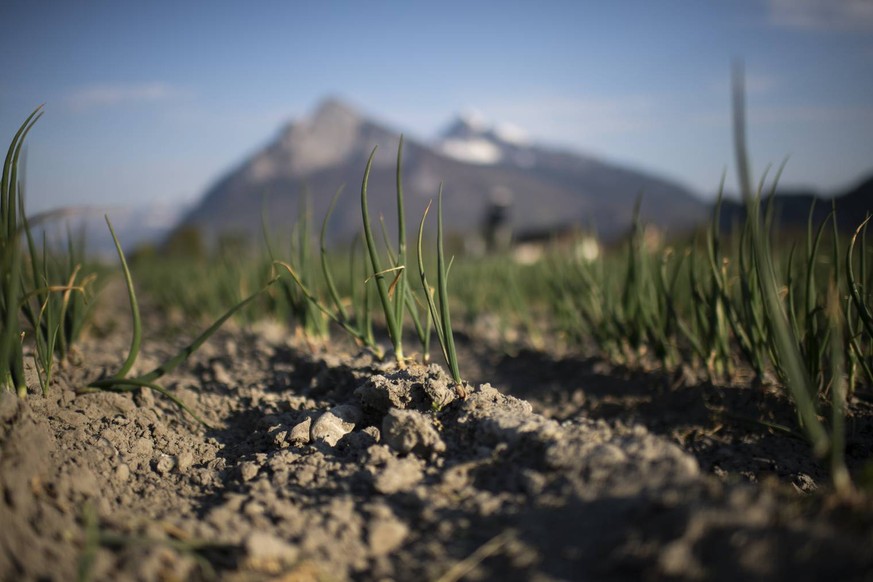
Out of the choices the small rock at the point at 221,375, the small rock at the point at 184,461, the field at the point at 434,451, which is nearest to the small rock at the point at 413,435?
the field at the point at 434,451

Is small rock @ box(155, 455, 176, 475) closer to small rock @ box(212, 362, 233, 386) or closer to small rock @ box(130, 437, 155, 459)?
small rock @ box(130, 437, 155, 459)

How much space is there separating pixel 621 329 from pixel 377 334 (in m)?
1.73

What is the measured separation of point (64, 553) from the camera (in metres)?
0.81

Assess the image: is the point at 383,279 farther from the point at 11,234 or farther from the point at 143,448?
the point at 11,234

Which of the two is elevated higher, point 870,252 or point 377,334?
point 870,252

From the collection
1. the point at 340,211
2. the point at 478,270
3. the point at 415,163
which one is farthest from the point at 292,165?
the point at 478,270

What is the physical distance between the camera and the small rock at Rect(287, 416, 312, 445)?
1.30 meters

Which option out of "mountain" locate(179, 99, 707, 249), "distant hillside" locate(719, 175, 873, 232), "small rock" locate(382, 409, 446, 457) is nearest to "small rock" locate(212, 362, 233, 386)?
"small rock" locate(382, 409, 446, 457)

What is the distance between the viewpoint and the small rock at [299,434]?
1297mm

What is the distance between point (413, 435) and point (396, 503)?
170 mm

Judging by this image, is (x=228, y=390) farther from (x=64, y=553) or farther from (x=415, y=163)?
(x=415, y=163)

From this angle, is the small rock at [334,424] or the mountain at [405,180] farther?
the mountain at [405,180]

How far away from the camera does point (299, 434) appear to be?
4.25 ft

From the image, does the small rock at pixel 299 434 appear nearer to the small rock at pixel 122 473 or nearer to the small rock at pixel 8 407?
the small rock at pixel 122 473
